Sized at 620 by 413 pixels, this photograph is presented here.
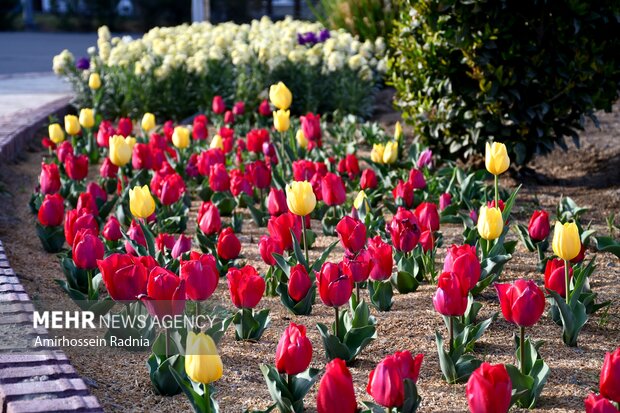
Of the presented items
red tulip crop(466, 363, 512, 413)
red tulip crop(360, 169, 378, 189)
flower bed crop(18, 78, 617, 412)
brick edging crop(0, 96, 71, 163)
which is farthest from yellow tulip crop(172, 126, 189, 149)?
red tulip crop(466, 363, 512, 413)

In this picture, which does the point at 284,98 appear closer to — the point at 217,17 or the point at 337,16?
the point at 337,16

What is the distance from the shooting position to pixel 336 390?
2189 millimetres

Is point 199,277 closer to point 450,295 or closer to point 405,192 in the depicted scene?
point 450,295

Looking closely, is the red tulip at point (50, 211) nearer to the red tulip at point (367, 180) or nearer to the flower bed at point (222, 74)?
the red tulip at point (367, 180)

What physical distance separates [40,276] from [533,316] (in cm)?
231

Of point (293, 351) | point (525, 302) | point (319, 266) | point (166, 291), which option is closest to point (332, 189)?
point (319, 266)

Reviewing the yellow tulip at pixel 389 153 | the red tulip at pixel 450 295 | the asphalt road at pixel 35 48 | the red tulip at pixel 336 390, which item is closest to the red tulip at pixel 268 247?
the red tulip at pixel 450 295

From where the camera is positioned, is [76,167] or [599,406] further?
[76,167]

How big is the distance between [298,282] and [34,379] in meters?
0.92

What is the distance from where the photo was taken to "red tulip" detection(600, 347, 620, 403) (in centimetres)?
224

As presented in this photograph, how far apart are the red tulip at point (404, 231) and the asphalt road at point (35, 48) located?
1142 cm

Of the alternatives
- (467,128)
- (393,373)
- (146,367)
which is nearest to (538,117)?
(467,128)

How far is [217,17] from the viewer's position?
26.6m

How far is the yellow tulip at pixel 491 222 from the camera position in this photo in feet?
10.9
